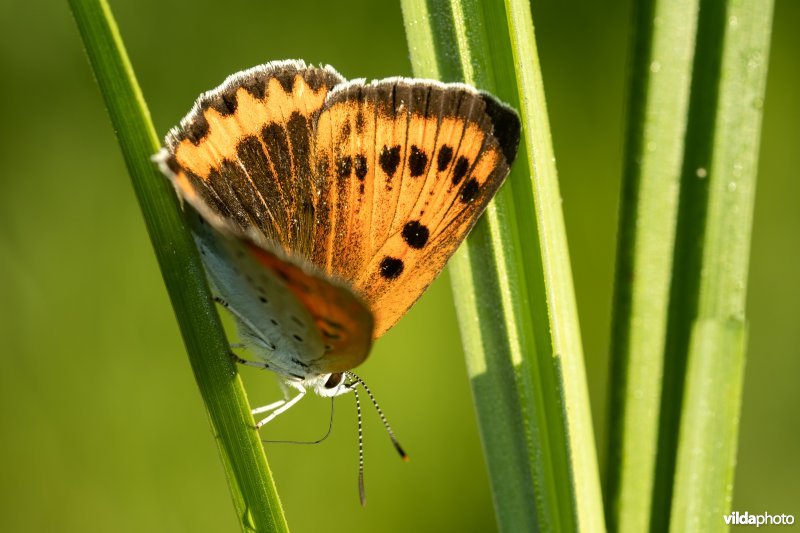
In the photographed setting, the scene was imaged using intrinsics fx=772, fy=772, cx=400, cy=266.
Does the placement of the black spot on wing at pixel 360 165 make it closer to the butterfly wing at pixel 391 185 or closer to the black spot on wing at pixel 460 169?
the butterfly wing at pixel 391 185

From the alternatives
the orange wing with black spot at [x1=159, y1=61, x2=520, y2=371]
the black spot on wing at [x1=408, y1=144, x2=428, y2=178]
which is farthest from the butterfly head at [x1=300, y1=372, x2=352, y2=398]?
the black spot on wing at [x1=408, y1=144, x2=428, y2=178]

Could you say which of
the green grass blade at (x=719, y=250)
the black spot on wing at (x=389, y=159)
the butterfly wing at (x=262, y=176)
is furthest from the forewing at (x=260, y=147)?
the green grass blade at (x=719, y=250)

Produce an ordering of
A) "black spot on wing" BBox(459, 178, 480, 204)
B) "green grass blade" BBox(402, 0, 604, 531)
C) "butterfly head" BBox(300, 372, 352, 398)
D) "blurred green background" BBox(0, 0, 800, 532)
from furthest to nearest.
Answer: "blurred green background" BBox(0, 0, 800, 532)
"butterfly head" BBox(300, 372, 352, 398)
"black spot on wing" BBox(459, 178, 480, 204)
"green grass blade" BBox(402, 0, 604, 531)

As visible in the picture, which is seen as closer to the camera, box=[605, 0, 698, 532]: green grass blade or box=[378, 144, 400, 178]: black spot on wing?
box=[605, 0, 698, 532]: green grass blade

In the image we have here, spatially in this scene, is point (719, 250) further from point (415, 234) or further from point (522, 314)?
point (415, 234)

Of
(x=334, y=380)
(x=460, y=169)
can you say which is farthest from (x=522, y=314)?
(x=334, y=380)

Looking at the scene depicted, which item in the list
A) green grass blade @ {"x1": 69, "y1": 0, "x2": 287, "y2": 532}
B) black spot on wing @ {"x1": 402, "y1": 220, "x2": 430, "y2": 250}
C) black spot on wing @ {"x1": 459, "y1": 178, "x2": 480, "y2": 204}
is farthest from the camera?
black spot on wing @ {"x1": 402, "y1": 220, "x2": 430, "y2": 250}

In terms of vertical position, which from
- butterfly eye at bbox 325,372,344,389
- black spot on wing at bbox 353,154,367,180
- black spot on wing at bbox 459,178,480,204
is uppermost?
black spot on wing at bbox 353,154,367,180

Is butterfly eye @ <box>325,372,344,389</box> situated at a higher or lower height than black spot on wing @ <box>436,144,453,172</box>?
lower

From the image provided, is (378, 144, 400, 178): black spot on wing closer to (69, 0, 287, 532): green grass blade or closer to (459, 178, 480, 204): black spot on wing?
(459, 178, 480, 204): black spot on wing

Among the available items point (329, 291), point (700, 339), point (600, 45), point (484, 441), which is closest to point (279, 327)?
point (329, 291)
